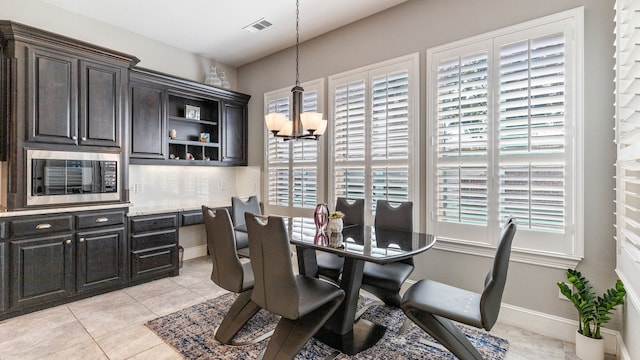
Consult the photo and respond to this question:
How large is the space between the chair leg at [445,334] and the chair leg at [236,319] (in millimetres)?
1242

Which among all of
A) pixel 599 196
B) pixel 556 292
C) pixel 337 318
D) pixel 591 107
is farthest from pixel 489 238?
pixel 337 318

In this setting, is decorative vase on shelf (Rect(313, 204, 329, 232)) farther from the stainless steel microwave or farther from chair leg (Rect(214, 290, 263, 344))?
the stainless steel microwave

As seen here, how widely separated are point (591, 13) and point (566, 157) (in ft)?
3.71

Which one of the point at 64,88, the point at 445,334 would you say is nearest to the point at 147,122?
the point at 64,88

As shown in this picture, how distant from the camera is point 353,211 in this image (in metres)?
3.31

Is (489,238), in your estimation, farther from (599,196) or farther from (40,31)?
(40,31)

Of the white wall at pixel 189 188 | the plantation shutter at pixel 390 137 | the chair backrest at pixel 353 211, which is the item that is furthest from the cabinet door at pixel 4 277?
the plantation shutter at pixel 390 137

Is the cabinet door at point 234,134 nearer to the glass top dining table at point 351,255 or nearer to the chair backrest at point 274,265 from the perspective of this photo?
the glass top dining table at point 351,255

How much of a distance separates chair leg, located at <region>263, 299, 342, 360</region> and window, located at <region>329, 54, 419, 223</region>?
1.64 m

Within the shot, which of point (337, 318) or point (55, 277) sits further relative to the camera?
point (55, 277)

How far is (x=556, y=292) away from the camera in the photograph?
2.47 m

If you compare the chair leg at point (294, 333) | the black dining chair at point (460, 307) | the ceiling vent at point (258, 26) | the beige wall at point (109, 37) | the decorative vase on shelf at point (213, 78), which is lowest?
the chair leg at point (294, 333)

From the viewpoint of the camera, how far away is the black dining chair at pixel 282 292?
181 centimetres

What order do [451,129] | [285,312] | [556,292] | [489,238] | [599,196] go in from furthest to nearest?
[451,129]
[489,238]
[556,292]
[599,196]
[285,312]
